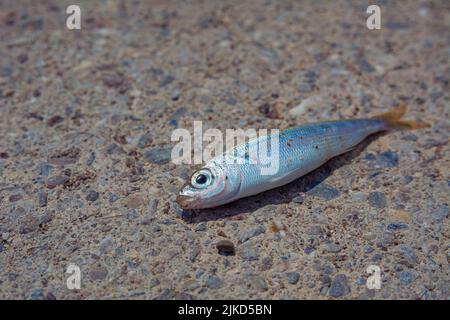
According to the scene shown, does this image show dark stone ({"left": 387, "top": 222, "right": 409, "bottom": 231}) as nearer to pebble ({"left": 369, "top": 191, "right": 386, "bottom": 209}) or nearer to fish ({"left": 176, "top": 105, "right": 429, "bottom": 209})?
pebble ({"left": 369, "top": 191, "right": 386, "bottom": 209})

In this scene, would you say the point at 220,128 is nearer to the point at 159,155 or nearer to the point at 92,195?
the point at 159,155

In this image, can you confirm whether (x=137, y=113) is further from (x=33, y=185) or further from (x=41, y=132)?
(x=33, y=185)

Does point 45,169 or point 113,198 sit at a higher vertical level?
point 45,169

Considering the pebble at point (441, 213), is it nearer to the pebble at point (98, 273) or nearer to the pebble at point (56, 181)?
the pebble at point (98, 273)

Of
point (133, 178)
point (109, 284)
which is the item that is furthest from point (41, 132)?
point (109, 284)

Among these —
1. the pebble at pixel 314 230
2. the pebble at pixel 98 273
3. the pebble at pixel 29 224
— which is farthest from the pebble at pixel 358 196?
the pebble at pixel 29 224

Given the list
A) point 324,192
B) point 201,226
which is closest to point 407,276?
point 324,192
